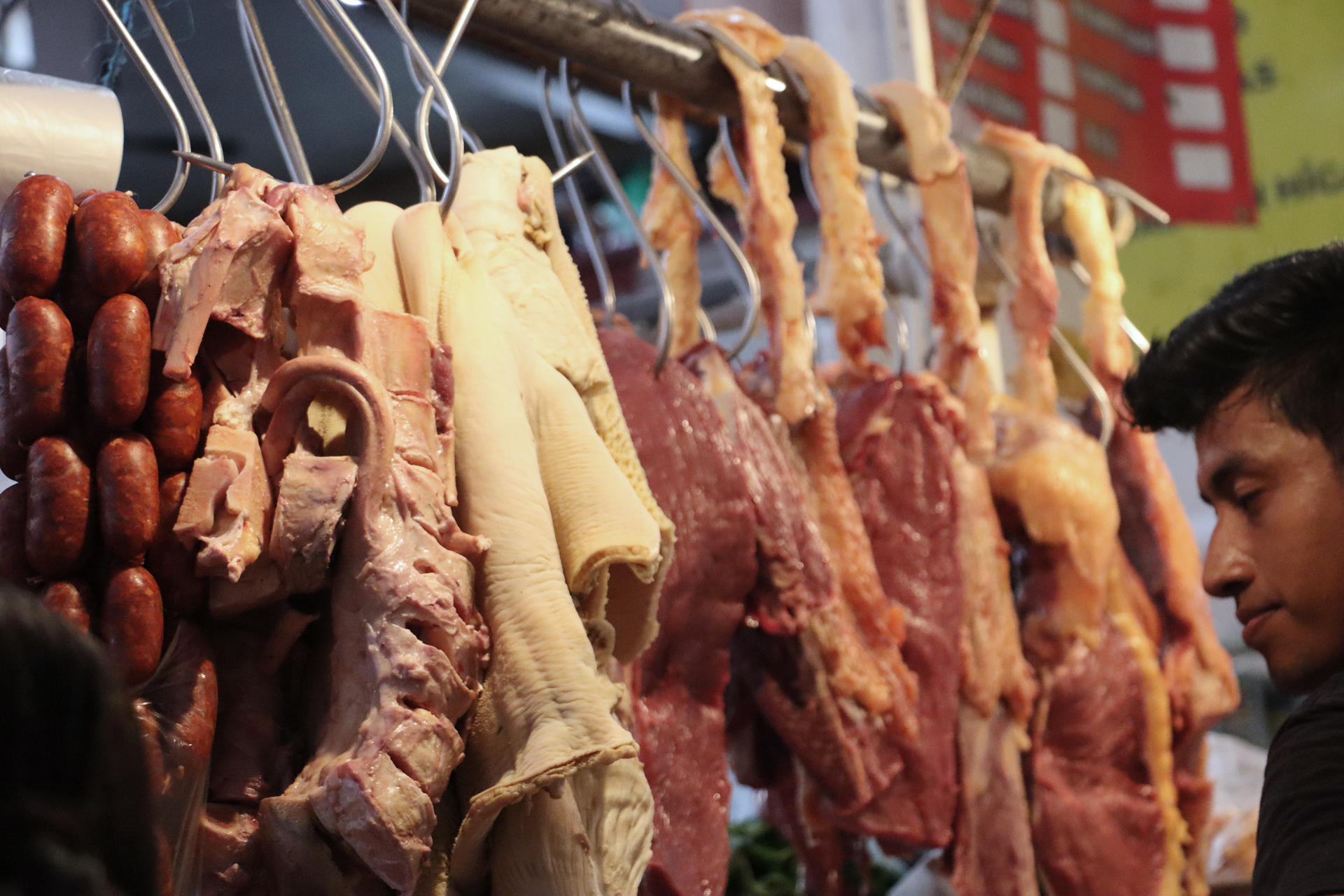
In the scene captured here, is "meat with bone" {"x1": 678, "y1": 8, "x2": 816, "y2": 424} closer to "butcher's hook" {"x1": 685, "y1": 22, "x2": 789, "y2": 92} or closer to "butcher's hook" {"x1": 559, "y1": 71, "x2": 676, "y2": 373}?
"butcher's hook" {"x1": 685, "y1": 22, "x2": 789, "y2": 92}

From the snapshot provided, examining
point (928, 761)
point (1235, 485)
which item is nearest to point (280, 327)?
point (1235, 485)

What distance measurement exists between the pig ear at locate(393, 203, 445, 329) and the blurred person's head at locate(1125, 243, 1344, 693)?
856mm

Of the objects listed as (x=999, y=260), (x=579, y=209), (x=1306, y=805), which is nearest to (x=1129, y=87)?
(x=999, y=260)

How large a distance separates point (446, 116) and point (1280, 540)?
0.99m

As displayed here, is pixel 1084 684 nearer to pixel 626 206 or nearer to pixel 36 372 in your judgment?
pixel 626 206

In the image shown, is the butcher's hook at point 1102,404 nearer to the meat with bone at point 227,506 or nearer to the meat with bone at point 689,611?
the meat with bone at point 689,611

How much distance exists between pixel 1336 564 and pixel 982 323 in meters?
2.00

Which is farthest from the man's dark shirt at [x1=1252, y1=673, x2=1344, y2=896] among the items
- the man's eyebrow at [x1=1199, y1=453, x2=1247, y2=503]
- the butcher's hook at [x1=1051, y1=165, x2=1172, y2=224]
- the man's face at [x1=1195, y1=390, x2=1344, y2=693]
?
the butcher's hook at [x1=1051, y1=165, x2=1172, y2=224]

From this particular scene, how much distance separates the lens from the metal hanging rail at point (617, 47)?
186 centimetres

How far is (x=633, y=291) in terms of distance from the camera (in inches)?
187

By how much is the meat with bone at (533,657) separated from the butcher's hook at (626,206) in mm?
528

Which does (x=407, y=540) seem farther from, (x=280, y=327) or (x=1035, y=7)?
(x=1035, y=7)

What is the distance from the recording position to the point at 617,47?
78.7 inches

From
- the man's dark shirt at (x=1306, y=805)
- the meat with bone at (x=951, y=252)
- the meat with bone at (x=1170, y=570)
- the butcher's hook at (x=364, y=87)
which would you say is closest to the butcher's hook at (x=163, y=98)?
the butcher's hook at (x=364, y=87)
